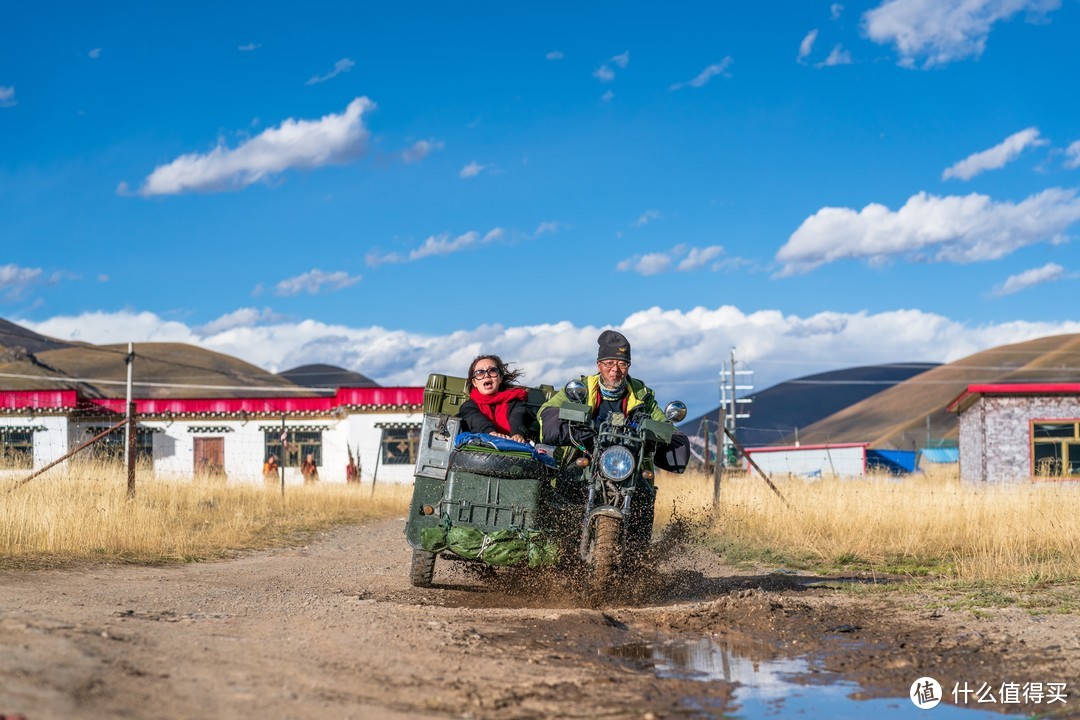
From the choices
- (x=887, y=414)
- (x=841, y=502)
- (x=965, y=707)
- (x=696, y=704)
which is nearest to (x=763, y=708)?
(x=696, y=704)

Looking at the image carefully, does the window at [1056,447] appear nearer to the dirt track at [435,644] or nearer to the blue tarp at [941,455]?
the dirt track at [435,644]

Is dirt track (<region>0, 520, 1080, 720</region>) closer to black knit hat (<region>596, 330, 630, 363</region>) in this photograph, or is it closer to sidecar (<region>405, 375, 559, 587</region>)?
sidecar (<region>405, 375, 559, 587</region>)

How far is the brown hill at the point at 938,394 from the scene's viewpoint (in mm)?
147125

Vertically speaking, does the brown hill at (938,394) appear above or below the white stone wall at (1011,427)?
above

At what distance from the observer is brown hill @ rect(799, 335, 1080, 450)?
147 metres

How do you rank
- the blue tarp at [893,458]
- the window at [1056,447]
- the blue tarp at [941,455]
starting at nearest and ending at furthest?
the window at [1056,447] < the blue tarp at [893,458] < the blue tarp at [941,455]

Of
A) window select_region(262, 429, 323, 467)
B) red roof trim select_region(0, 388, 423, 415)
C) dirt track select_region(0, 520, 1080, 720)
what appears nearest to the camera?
dirt track select_region(0, 520, 1080, 720)

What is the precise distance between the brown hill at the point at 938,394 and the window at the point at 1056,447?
106700 mm

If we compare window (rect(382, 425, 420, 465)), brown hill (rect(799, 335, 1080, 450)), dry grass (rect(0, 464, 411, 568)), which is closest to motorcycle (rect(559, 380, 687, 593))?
dry grass (rect(0, 464, 411, 568))

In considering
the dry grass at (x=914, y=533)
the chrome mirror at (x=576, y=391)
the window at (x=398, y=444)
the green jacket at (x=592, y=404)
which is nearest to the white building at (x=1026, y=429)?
the dry grass at (x=914, y=533)

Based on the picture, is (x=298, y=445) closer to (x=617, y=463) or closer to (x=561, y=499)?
(x=561, y=499)

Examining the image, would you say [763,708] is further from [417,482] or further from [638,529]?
[417,482]

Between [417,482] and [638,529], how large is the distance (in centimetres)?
188

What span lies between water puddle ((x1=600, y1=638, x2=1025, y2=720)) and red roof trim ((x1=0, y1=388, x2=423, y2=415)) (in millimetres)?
38769
